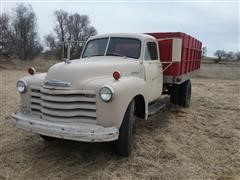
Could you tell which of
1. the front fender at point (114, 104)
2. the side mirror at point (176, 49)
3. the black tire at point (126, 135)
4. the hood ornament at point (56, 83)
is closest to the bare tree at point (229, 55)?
the side mirror at point (176, 49)

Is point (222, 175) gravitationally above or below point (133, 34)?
below

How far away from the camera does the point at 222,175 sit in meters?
5.04

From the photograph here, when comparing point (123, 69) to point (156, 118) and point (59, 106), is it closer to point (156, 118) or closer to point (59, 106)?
point (59, 106)

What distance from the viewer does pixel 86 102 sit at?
5023 millimetres

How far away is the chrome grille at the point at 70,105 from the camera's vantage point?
500 cm

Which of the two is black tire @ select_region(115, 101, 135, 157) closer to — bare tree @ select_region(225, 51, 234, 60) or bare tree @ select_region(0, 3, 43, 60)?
bare tree @ select_region(0, 3, 43, 60)

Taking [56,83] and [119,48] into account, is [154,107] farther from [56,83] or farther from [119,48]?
[56,83]

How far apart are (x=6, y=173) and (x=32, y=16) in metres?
31.2

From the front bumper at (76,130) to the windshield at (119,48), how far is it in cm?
215

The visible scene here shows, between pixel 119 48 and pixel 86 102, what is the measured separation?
82.2 inches

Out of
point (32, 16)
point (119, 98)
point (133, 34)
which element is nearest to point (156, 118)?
point (133, 34)

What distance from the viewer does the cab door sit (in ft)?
22.2

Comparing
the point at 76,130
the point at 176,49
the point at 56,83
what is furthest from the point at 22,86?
the point at 176,49

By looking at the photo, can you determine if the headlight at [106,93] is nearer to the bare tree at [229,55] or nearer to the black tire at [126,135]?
the black tire at [126,135]
